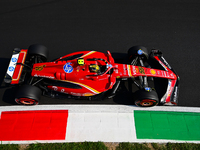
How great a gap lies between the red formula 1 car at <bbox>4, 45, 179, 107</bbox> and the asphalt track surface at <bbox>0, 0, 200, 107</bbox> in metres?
1.61

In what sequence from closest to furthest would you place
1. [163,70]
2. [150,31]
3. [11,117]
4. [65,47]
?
[11,117]
[163,70]
[65,47]
[150,31]

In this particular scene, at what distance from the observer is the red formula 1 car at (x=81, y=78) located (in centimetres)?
623

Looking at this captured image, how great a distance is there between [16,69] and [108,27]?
517cm

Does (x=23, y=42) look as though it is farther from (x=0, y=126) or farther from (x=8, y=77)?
(x=0, y=126)

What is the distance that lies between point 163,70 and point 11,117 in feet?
20.8

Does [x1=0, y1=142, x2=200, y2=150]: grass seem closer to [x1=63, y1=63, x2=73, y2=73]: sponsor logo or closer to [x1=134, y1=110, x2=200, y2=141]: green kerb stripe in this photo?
[x1=134, y1=110, x2=200, y2=141]: green kerb stripe

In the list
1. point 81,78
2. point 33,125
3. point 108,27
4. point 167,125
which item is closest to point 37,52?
point 81,78

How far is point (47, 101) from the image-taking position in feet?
23.0

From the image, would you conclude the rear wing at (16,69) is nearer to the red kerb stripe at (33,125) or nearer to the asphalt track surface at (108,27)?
the red kerb stripe at (33,125)

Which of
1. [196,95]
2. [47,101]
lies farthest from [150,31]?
[47,101]

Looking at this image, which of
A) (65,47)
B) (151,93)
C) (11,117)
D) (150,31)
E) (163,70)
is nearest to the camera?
(151,93)

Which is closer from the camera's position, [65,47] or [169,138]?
[169,138]

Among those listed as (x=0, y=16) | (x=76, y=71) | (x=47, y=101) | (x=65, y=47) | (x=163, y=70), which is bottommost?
(x=47, y=101)

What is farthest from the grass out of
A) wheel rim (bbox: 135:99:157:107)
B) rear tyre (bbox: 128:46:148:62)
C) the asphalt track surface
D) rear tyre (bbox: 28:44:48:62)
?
rear tyre (bbox: 128:46:148:62)
